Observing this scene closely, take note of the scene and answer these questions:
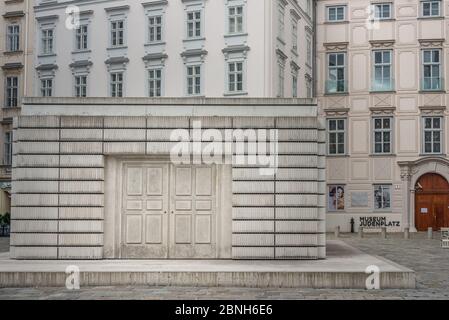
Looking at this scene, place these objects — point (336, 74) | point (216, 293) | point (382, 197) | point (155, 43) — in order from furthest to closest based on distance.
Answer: point (336, 74) → point (382, 197) → point (155, 43) → point (216, 293)

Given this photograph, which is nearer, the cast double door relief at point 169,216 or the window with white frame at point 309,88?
the cast double door relief at point 169,216

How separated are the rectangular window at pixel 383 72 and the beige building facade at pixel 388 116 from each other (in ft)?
0.18

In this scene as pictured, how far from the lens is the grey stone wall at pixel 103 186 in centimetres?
1506

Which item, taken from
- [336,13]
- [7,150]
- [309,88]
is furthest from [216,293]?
[7,150]

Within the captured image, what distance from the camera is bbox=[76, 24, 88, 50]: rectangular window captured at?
4078cm

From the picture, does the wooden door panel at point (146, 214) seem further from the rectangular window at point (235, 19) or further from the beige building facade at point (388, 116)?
the beige building facade at point (388, 116)

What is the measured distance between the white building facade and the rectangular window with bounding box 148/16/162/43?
0.05m

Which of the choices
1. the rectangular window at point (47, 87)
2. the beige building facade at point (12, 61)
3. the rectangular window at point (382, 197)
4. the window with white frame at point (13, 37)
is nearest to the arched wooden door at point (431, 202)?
the rectangular window at point (382, 197)

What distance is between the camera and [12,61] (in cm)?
4325

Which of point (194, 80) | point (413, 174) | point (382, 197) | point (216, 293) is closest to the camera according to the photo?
point (216, 293)

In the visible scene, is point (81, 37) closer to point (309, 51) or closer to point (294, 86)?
point (294, 86)

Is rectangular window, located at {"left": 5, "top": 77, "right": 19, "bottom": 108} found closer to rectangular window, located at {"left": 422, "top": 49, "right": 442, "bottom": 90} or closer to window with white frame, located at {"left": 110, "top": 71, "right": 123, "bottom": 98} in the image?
window with white frame, located at {"left": 110, "top": 71, "right": 123, "bottom": 98}

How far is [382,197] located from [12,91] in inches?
903
